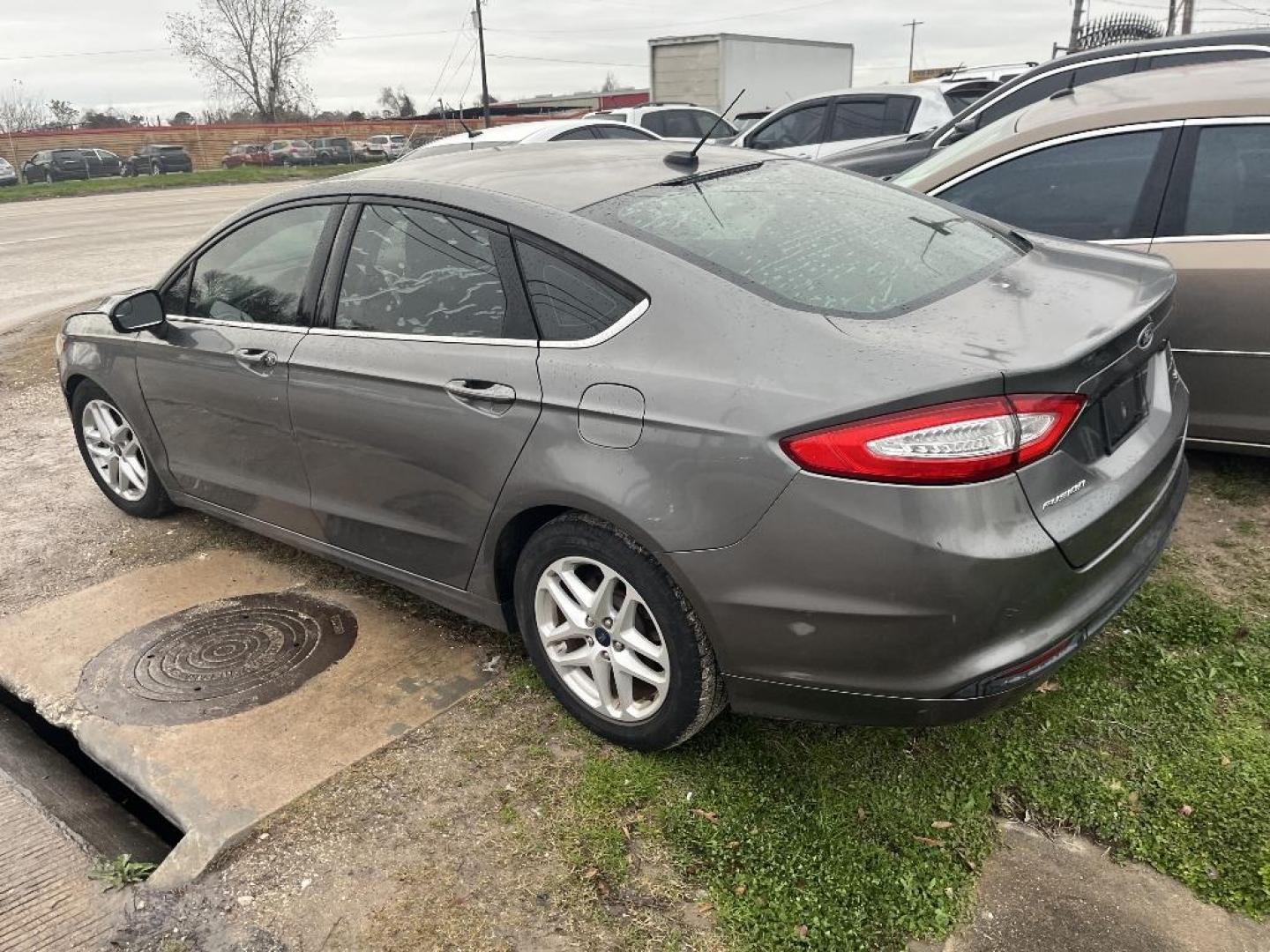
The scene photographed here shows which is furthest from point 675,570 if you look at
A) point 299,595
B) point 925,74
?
point 925,74

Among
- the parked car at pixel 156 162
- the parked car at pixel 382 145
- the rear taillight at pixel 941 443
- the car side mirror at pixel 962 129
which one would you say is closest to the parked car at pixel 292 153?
the parked car at pixel 382 145

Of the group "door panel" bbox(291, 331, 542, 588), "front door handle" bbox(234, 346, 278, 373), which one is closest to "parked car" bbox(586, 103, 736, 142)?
"front door handle" bbox(234, 346, 278, 373)

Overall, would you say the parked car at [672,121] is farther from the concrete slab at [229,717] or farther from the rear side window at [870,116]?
the concrete slab at [229,717]

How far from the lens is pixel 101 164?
122 feet

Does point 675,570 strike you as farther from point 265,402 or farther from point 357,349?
point 265,402

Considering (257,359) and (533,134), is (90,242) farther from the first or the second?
(257,359)

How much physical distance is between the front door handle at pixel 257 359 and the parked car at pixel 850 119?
838cm

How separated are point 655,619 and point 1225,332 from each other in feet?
8.77

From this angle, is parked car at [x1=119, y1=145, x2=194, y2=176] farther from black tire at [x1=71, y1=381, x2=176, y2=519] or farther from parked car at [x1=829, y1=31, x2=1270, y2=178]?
black tire at [x1=71, y1=381, x2=176, y2=519]

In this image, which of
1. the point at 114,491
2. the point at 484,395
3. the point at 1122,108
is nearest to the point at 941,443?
the point at 484,395

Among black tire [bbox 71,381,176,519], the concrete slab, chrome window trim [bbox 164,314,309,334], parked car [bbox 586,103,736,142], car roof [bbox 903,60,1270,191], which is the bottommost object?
the concrete slab

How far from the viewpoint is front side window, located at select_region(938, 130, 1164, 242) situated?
4012 mm

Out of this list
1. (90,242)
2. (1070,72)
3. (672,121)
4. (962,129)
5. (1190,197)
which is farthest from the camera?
(90,242)

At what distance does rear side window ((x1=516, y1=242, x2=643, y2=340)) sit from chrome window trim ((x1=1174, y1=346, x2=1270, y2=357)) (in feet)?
8.19
